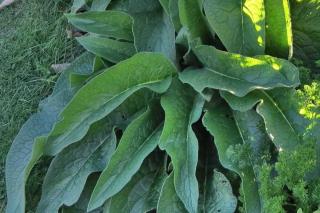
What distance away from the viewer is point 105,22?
2.53 metres

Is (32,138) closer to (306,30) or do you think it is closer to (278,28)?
(278,28)

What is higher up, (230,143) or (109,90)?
(109,90)

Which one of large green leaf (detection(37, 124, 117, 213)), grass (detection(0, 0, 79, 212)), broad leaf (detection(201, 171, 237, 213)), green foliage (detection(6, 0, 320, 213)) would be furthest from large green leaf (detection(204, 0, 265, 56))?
grass (detection(0, 0, 79, 212))

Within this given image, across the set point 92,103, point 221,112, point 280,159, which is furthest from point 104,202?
point 280,159

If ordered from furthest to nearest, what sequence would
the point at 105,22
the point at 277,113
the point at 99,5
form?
1. the point at 99,5
2. the point at 105,22
3. the point at 277,113

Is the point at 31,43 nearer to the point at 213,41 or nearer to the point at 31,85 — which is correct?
the point at 31,85

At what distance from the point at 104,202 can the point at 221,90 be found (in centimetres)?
66

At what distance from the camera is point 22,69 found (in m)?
3.08

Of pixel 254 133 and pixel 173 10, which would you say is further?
pixel 173 10

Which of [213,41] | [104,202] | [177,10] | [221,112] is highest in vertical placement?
[177,10]

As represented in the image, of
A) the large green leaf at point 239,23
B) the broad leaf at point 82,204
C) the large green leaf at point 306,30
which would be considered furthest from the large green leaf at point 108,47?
the large green leaf at point 306,30

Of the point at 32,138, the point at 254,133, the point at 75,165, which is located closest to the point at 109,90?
the point at 75,165

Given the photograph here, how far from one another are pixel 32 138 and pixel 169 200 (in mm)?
735

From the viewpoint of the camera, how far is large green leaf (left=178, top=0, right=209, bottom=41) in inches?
93.1
